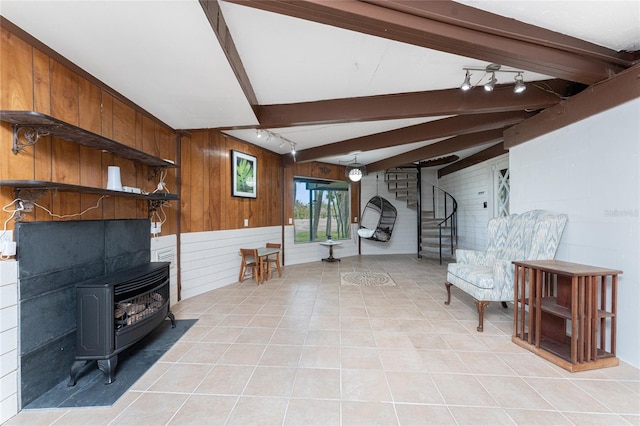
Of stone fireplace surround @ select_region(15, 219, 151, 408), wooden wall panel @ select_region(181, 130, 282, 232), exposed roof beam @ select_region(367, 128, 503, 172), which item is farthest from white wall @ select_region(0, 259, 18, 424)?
exposed roof beam @ select_region(367, 128, 503, 172)

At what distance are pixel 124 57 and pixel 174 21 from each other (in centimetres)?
68

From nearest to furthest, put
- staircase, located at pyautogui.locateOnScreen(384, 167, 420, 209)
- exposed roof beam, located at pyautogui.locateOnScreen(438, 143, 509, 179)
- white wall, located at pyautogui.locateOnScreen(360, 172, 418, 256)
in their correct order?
1. exposed roof beam, located at pyautogui.locateOnScreen(438, 143, 509, 179)
2. staircase, located at pyautogui.locateOnScreen(384, 167, 420, 209)
3. white wall, located at pyautogui.locateOnScreen(360, 172, 418, 256)

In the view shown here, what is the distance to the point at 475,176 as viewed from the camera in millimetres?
5664

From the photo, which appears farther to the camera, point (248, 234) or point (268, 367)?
point (248, 234)

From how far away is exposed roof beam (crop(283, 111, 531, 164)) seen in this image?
3195 millimetres

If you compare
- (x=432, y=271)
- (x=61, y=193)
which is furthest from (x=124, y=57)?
(x=432, y=271)

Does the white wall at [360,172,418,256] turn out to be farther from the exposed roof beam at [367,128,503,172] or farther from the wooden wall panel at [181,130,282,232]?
the wooden wall panel at [181,130,282,232]

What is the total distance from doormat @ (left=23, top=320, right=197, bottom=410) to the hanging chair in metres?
5.19

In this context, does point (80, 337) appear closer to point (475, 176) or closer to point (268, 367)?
point (268, 367)

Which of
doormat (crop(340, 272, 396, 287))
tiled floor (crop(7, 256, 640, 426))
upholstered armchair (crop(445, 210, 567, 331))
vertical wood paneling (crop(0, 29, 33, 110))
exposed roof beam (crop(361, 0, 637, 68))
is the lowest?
doormat (crop(340, 272, 396, 287))

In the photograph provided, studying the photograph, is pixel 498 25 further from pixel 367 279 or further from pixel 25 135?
pixel 367 279

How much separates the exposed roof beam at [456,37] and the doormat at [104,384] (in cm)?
259

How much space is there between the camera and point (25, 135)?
161 centimetres

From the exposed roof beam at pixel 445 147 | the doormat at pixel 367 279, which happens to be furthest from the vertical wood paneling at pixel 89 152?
the exposed roof beam at pixel 445 147
